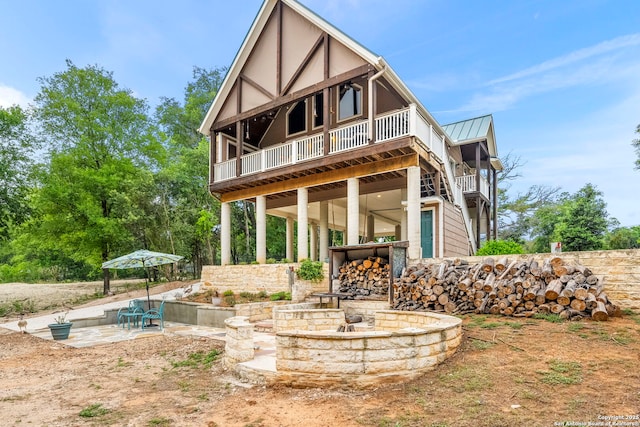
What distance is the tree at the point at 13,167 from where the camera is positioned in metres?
13.5

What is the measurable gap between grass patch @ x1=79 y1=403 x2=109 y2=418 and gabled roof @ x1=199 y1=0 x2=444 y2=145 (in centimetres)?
992

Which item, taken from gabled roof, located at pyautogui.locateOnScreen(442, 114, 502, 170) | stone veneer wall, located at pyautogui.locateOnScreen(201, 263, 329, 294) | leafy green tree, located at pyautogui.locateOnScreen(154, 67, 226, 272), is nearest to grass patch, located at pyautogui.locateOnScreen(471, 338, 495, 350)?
stone veneer wall, located at pyautogui.locateOnScreen(201, 263, 329, 294)

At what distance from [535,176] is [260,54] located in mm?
22333

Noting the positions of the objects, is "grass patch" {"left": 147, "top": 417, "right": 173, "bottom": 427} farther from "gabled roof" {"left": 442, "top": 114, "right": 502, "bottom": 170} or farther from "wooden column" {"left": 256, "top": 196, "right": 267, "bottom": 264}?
"gabled roof" {"left": 442, "top": 114, "right": 502, "bottom": 170}

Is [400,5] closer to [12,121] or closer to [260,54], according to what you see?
[260,54]

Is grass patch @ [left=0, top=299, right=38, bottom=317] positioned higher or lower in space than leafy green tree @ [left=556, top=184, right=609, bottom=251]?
lower

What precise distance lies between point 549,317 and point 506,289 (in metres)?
0.89

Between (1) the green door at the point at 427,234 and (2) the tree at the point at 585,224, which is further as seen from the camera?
(2) the tree at the point at 585,224

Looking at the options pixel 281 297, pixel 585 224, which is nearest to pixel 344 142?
pixel 281 297

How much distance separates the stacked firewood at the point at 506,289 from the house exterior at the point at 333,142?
1878mm

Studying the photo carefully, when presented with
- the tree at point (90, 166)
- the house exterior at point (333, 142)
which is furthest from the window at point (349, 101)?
the tree at point (90, 166)

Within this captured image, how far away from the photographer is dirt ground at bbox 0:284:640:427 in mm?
3279

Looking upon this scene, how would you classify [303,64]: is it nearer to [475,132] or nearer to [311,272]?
[311,272]

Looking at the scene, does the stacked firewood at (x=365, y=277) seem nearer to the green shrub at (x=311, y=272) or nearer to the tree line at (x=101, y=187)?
the green shrub at (x=311, y=272)
